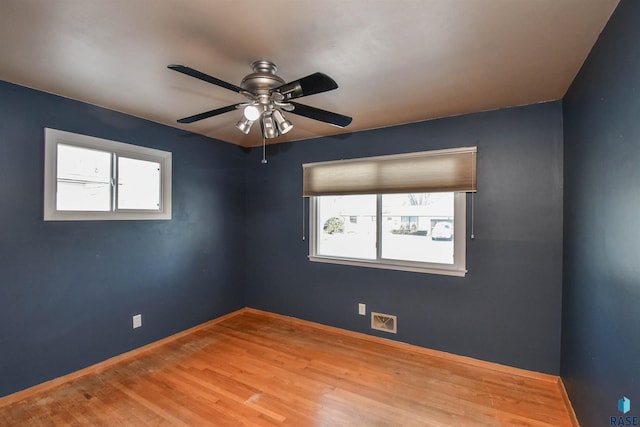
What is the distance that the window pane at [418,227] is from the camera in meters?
3.00

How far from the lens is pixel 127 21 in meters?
1.51

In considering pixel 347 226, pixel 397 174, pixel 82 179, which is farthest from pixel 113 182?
pixel 397 174

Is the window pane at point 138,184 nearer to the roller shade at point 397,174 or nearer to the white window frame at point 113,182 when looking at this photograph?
the white window frame at point 113,182

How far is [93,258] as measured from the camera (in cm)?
271

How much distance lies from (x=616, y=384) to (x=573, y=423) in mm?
951

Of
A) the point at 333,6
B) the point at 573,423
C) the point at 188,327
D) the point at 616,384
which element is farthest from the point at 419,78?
the point at 188,327

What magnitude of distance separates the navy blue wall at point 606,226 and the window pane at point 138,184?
3667mm

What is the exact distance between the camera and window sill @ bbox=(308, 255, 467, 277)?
9.52 ft

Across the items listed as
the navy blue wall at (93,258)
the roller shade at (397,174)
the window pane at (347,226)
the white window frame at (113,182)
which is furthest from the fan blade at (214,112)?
the window pane at (347,226)

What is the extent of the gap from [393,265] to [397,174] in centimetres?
98

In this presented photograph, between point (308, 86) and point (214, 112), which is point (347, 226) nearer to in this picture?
point (214, 112)

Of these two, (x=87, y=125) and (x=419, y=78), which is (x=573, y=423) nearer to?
(x=419, y=78)

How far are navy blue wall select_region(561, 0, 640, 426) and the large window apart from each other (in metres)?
0.89

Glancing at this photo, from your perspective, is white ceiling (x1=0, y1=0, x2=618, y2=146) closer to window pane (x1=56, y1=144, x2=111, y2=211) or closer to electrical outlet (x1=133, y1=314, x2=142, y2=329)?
window pane (x1=56, y1=144, x2=111, y2=211)
